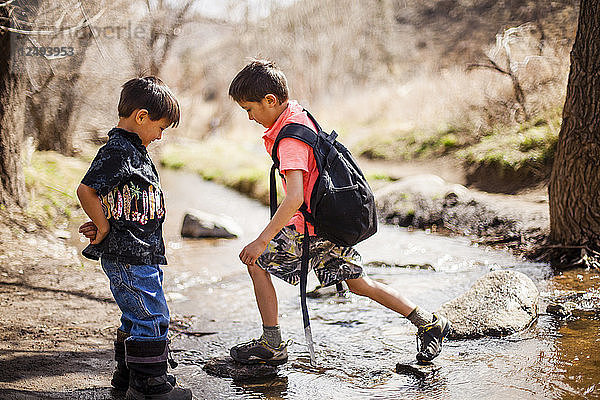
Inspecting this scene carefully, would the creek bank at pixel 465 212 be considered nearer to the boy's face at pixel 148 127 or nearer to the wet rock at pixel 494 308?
the wet rock at pixel 494 308

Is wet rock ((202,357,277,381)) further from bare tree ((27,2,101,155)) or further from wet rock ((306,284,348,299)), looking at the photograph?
bare tree ((27,2,101,155))

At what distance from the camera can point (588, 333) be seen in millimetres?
3830

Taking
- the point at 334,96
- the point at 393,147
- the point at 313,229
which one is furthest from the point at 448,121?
the point at 334,96

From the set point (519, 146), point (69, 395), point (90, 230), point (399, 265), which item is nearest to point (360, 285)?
point (90, 230)

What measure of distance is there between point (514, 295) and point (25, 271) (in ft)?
12.5

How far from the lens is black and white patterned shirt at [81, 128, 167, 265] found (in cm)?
277

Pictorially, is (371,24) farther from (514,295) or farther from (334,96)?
(514,295)

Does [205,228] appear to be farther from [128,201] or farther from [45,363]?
[128,201]

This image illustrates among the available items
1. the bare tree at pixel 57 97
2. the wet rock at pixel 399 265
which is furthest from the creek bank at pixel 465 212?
the bare tree at pixel 57 97

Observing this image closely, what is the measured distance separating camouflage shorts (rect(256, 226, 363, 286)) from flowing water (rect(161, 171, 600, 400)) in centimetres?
52

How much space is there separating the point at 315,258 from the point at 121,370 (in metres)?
1.09

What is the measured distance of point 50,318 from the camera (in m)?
4.27

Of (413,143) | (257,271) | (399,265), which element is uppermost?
(413,143)

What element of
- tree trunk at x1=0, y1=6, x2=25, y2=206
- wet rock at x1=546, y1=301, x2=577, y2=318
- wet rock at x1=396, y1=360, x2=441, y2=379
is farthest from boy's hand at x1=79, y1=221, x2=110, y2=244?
tree trunk at x1=0, y1=6, x2=25, y2=206
